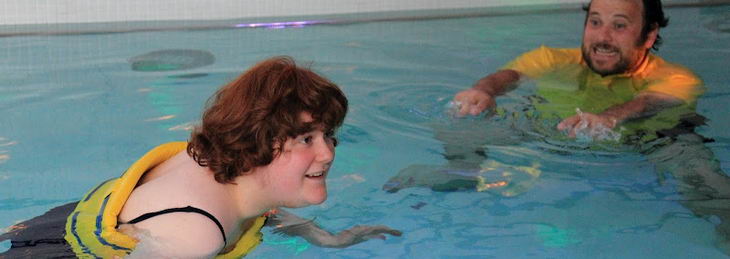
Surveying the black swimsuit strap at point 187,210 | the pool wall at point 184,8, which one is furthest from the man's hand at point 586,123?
the pool wall at point 184,8

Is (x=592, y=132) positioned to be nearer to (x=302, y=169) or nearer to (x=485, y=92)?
(x=485, y=92)

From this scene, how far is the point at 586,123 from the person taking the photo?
3912mm

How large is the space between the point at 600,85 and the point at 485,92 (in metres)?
0.80

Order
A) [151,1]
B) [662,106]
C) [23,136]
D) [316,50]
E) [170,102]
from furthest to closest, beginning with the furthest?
[151,1] < [316,50] < [170,102] < [23,136] < [662,106]

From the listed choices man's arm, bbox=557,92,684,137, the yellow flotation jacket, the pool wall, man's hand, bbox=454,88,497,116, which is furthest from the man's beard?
Result: the pool wall

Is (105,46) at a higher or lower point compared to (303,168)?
lower

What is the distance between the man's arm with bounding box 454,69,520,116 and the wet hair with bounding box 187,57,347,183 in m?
1.73

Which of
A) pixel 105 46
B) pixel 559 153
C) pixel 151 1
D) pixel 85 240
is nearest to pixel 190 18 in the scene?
pixel 151 1

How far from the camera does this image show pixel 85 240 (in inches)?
98.0

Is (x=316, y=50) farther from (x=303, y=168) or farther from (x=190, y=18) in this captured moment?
(x=303, y=168)

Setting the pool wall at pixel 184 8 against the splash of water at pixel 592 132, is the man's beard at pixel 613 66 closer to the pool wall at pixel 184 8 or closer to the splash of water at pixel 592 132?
the splash of water at pixel 592 132

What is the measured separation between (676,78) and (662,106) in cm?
21

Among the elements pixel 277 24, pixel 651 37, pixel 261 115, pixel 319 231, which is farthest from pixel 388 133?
pixel 277 24

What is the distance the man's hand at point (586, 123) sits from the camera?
383 cm
